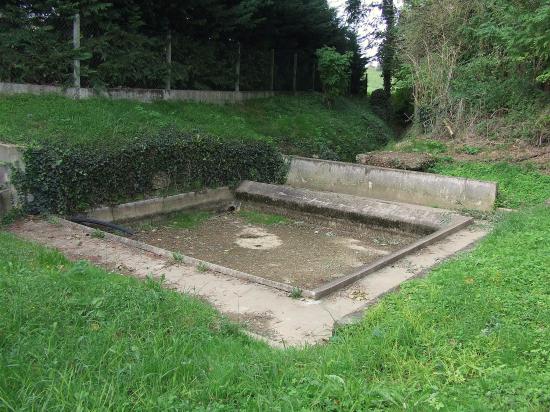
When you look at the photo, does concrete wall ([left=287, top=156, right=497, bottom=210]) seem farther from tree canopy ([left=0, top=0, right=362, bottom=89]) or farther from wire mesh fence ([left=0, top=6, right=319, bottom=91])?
tree canopy ([left=0, top=0, right=362, bottom=89])

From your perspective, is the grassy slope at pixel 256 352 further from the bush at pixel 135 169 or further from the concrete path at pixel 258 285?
the bush at pixel 135 169

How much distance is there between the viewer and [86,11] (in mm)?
11727

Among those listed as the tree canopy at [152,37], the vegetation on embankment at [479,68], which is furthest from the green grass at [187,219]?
the vegetation on embankment at [479,68]

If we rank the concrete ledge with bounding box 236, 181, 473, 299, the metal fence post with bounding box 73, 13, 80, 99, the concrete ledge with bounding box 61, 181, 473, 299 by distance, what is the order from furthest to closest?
the metal fence post with bounding box 73, 13, 80, 99, the concrete ledge with bounding box 236, 181, 473, 299, the concrete ledge with bounding box 61, 181, 473, 299

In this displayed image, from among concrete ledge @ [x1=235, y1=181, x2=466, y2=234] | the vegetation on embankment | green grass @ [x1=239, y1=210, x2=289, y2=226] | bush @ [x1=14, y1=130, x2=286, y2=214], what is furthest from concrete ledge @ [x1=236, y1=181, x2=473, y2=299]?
the vegetation on embankment

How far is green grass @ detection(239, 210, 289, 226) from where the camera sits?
404 inches

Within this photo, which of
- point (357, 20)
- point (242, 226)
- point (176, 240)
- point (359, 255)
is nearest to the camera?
point (359, 255)

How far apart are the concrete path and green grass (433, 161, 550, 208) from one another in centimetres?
233

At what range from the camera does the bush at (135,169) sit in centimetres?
806

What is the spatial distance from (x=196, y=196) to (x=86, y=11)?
5239mm

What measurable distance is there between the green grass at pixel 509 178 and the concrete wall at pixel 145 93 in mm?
7572

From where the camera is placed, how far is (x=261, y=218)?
10508mm

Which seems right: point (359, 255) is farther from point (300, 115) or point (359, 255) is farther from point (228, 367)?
point (300, 115)

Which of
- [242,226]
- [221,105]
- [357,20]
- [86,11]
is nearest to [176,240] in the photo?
[242,226]
